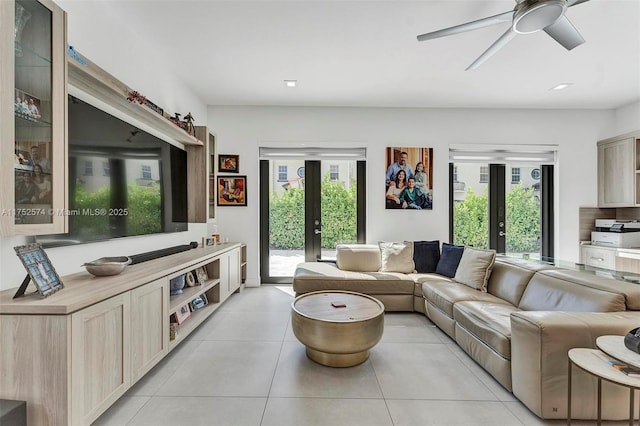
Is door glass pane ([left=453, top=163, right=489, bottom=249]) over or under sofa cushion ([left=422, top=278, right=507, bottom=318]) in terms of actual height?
over

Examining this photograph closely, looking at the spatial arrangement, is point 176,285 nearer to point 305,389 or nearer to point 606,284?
point 305,389

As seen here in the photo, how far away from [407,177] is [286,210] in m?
1.99

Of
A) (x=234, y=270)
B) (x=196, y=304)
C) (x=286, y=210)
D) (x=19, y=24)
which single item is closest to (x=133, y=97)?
(x=19, y=24)

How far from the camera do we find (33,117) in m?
1.50

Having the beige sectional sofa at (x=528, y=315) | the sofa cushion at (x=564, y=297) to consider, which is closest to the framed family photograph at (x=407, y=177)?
the beige sectional sofa at (x=528, y=315)

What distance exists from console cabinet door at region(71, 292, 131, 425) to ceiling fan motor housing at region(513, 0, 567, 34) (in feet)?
9.99

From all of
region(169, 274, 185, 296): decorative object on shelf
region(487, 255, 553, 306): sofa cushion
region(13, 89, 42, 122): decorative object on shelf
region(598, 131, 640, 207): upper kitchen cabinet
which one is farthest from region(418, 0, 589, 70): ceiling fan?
region(598, 131, 640, 207): upper kitchen cabinet

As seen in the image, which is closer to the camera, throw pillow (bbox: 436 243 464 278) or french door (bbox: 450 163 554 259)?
throw pillow (bbox: 436 243 464 278)

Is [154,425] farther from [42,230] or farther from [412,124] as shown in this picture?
[412,124]

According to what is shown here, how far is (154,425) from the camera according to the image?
1681 mm

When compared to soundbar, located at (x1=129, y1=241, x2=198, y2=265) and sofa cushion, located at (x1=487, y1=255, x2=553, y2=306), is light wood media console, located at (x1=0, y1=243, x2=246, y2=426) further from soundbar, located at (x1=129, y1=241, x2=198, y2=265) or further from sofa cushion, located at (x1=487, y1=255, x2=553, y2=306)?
sofa cushion, located at (x1=487, y1=255, x2=553, y2=306)

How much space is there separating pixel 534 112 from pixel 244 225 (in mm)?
4919

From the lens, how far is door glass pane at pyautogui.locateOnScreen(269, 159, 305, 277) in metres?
4.70

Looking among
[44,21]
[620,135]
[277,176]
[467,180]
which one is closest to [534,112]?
[620,135]
